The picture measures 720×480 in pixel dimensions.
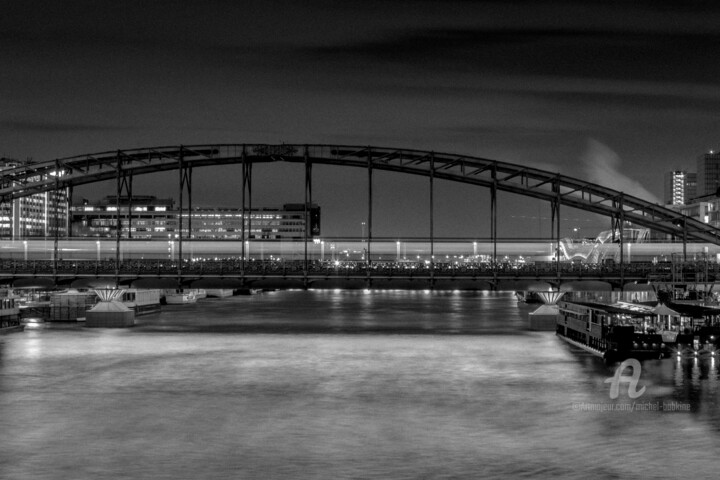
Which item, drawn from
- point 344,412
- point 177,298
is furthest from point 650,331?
point 177,298

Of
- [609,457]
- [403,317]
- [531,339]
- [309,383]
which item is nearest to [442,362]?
[309,383]

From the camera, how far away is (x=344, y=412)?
4734 centimetres

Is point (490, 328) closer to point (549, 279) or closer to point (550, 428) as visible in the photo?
point (549, 279)

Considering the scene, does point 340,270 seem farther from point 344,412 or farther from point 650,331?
point 344,412

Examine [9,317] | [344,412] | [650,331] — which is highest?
[650,331]

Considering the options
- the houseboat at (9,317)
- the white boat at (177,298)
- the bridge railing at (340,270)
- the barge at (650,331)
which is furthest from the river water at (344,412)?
the white boat at (177,298)

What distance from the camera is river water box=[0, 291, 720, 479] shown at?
118 feet

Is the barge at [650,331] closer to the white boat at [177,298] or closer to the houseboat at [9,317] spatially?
the houseboat at [9,317]

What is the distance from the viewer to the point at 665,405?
48781 mm

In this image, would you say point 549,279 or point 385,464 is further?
point 549,279

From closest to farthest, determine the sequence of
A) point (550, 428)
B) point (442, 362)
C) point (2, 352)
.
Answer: point (550, 428) → point (442, 362) → point (2, 352)

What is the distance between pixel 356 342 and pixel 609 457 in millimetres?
48913

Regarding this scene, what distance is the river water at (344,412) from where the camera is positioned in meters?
36.1

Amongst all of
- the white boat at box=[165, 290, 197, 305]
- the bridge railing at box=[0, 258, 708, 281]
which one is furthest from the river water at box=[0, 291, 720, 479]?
the white boat at box=[165, 290, 197, 305]
